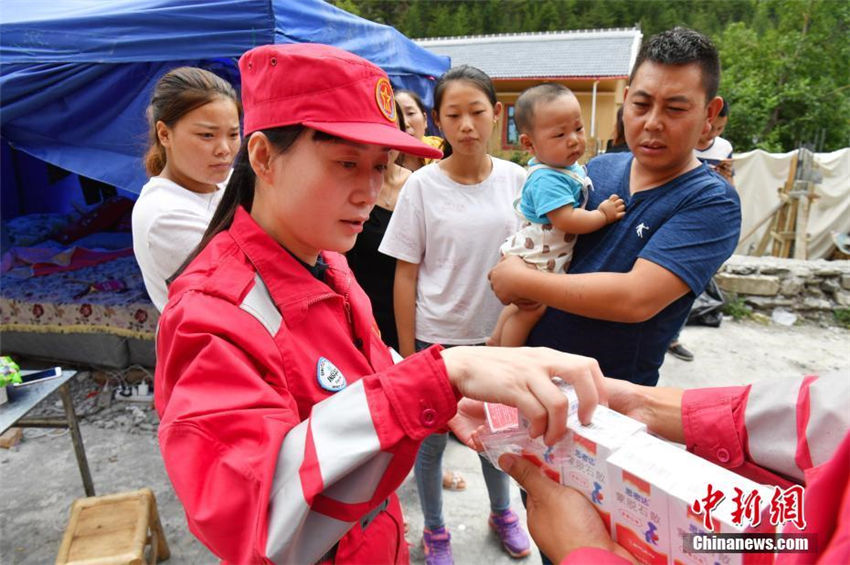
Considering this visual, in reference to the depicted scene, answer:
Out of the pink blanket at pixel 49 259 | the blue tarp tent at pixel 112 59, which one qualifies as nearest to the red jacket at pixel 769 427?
the blue tarp tent at pixel 112 59

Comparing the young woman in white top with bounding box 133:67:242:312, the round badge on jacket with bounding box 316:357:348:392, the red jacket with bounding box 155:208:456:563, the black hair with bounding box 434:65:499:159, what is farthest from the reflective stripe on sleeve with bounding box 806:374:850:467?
the young woman in white top with bounding box 133:67:242:312

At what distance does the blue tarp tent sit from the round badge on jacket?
274 centimetres

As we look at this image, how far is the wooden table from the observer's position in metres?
2.51

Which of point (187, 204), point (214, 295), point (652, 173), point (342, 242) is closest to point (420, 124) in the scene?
point (187, 204)

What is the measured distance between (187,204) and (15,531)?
2.30 m

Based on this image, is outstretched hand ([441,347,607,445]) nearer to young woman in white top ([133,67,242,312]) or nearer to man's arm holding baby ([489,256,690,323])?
man's arm holding baby ([489,256,690,323])

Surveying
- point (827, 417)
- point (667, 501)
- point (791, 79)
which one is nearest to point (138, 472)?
point (667, 501)

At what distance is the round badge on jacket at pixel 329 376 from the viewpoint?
1047 millimetres

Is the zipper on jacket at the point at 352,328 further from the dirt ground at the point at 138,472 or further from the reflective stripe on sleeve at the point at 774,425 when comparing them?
the dirt ground at the point at 138,472

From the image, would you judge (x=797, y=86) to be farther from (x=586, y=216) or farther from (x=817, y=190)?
(x=586, y=216)

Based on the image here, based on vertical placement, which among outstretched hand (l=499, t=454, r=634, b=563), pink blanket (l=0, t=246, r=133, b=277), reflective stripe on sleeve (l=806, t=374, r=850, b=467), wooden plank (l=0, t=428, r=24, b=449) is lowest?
wooden plank (l=0, t=428, r=24, b=449)

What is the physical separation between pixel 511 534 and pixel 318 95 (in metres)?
2.42

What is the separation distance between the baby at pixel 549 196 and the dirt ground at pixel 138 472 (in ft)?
4.19

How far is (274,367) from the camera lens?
0.93 metres
